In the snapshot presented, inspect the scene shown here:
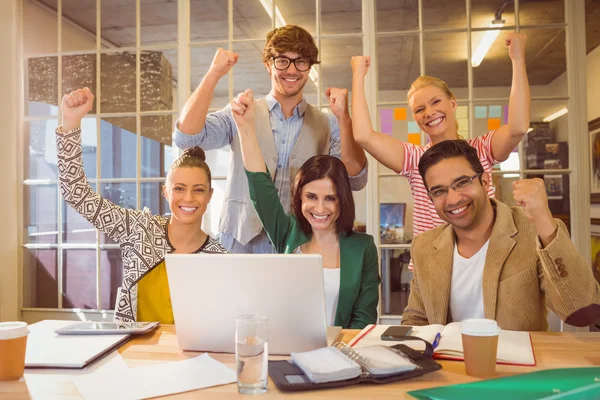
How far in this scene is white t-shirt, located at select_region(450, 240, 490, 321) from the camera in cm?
166

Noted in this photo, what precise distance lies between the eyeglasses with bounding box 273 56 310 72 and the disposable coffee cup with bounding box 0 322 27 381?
4.49 feet

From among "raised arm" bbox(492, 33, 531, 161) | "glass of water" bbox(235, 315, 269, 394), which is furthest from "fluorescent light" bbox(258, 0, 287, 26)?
"glass of water" bbox(235, 315, 269, 394)

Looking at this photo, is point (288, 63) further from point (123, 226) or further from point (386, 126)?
point (386, 126)

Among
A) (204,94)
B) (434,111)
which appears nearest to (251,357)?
(204,94)

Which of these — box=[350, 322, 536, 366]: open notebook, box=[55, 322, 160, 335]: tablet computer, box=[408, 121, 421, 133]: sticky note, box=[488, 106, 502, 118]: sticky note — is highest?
box=[488, 106, 502, 118]: sticky note

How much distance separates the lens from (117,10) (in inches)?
151

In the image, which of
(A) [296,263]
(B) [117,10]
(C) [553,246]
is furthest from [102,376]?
(B) [117,10]

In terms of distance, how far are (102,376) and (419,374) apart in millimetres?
673

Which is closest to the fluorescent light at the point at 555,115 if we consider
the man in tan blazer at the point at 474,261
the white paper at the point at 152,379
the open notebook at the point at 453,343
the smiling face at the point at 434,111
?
the smiling face at the point at 434,111

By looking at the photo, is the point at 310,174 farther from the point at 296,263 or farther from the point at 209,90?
the point at 296,263

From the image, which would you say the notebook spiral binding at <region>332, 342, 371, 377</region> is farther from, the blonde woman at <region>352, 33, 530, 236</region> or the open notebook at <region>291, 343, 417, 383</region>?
the blonde woman at <region>352, 33, 530, 236</region>

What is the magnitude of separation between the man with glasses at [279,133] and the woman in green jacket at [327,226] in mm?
240

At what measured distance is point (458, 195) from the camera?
164 centimetres

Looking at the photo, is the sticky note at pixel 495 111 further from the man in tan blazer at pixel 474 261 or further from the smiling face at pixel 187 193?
the smiling face at pixel 187 193
